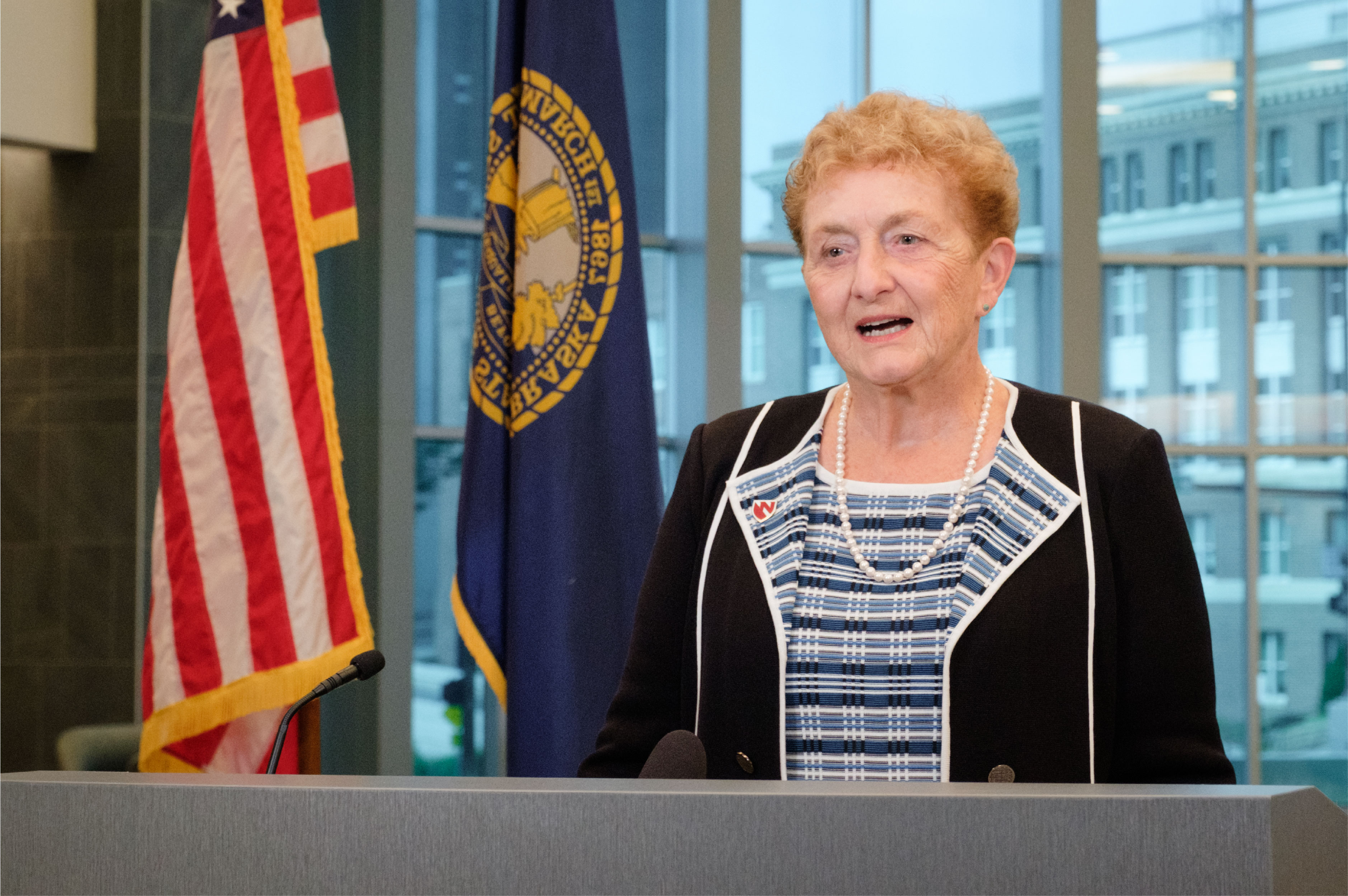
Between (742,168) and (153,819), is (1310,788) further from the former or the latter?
(742,168)

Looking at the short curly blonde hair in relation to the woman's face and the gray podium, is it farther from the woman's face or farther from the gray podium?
the gray podium

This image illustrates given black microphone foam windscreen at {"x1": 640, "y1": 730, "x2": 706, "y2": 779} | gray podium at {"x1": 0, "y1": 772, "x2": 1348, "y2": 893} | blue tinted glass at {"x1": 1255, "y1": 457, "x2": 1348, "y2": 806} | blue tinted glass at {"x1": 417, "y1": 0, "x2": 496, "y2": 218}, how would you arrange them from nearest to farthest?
gray podium at {"x1": 0, "y1": 772, "x2": 1348, "y2": 893}, black microphone foam windscreen at {"x1": 640, "y1": 730, "x2": 706, "y2": 779}, blue tinted glass at {"x1": 417, "y1": 0, "x2": 496, "y2": 218}, blue tinted glass at {"x1": 1255, "y1": 457, "x2": 1348, "y2": 806}

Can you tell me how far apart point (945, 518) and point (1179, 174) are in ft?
14.4

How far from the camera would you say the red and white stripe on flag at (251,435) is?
2711mm

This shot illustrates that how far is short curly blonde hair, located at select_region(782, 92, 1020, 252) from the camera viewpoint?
146 cm

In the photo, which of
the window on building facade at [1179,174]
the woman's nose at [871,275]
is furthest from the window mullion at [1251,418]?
the woman's nose at [871,275]

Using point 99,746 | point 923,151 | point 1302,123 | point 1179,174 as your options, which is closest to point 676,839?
point 923,151

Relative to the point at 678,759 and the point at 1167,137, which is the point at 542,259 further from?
the point at 1167,137

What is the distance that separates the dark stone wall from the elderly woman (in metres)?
2.43

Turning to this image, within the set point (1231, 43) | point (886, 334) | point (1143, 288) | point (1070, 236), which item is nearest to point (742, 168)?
point (1070, 236)

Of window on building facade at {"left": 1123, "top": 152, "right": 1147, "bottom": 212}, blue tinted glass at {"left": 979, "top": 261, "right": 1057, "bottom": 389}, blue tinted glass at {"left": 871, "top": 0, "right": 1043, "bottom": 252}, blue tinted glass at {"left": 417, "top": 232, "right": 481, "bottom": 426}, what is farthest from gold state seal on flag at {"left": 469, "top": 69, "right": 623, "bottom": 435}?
window on building facade at {"left": 1123, "top": 152, "right": 1147, "bottom": 212}

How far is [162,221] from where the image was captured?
3512 mm

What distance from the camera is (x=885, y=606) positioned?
1.42 m

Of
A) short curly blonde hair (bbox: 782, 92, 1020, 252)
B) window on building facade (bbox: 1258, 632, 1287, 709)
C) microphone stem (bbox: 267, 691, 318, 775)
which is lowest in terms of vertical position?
window on building facade (bbox: 1258, 632, 1287, 709)
